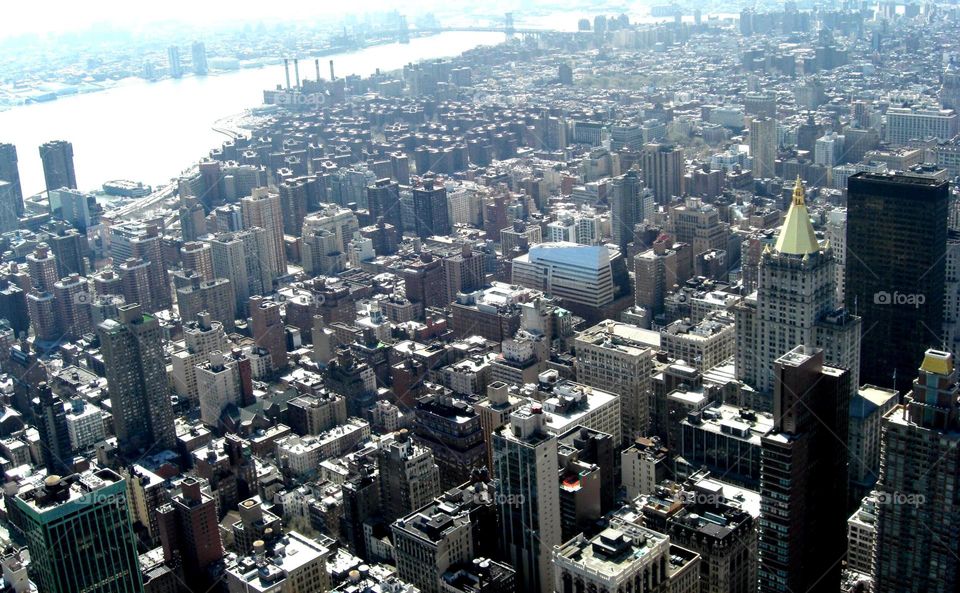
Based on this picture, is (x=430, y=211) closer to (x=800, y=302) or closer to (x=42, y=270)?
(x=42, y=270)

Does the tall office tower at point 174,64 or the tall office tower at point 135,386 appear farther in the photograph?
the tall office tower at point 174,64

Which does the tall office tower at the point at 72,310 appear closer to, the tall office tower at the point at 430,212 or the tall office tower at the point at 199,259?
the tall office tower at the point at 199,259

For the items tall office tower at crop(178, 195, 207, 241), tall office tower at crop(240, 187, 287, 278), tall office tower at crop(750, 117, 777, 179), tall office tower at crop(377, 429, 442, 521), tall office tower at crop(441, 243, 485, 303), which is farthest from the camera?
tall office tower at crop(750, 117, 777, 179)

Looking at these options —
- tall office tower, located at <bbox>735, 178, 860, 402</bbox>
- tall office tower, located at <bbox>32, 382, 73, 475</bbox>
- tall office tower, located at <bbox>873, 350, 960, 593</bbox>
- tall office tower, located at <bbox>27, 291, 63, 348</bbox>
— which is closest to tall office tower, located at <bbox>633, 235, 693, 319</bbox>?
tall office tower, located at <bbox>735, 178, 860, 402</bbox>

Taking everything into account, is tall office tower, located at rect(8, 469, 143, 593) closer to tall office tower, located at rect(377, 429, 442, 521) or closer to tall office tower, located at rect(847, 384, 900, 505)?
tall office tower, located at rect(377, 429, 442, 521)

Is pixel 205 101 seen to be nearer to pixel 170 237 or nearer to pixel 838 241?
pixel 170 237

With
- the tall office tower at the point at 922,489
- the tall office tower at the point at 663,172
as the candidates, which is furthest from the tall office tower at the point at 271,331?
the tall office tower at the point at 922,489

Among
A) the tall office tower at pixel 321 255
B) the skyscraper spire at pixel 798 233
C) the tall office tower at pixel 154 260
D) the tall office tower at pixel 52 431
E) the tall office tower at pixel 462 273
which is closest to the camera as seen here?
the skyscraper spire at pixel 798 233
